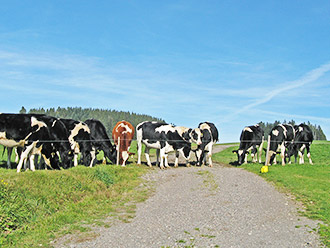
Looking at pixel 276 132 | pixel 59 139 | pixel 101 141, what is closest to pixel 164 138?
pixel 101 141

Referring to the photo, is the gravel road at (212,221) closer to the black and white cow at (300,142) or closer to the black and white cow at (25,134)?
the black and white cow at (25,134)

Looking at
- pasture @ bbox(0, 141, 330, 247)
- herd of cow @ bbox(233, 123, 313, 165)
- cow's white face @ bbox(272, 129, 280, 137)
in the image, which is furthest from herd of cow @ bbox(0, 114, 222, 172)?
cow's white face @ bbox(272, 129, 280, 137)

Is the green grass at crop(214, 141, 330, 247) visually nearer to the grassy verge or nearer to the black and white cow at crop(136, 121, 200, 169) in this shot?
the black and white cow at crop(136, 121, 200, 169)

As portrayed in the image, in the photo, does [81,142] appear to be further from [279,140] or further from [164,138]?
[279,140]

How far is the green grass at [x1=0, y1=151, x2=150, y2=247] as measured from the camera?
8.78m

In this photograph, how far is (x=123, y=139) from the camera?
815 inches

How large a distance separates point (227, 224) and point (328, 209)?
13.6 ft

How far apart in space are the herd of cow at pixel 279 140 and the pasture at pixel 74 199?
5.89 meters

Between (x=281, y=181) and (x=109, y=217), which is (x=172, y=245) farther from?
(x=281, y=181)

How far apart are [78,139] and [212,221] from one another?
1165cm

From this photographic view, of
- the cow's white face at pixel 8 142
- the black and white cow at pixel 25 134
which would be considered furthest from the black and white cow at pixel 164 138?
the cow's white face at pixel 8 142

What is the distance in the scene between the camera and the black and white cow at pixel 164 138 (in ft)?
69.0

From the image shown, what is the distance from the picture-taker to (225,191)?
13.7 meters

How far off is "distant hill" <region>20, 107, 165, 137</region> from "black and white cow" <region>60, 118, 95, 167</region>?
69.5 metres
